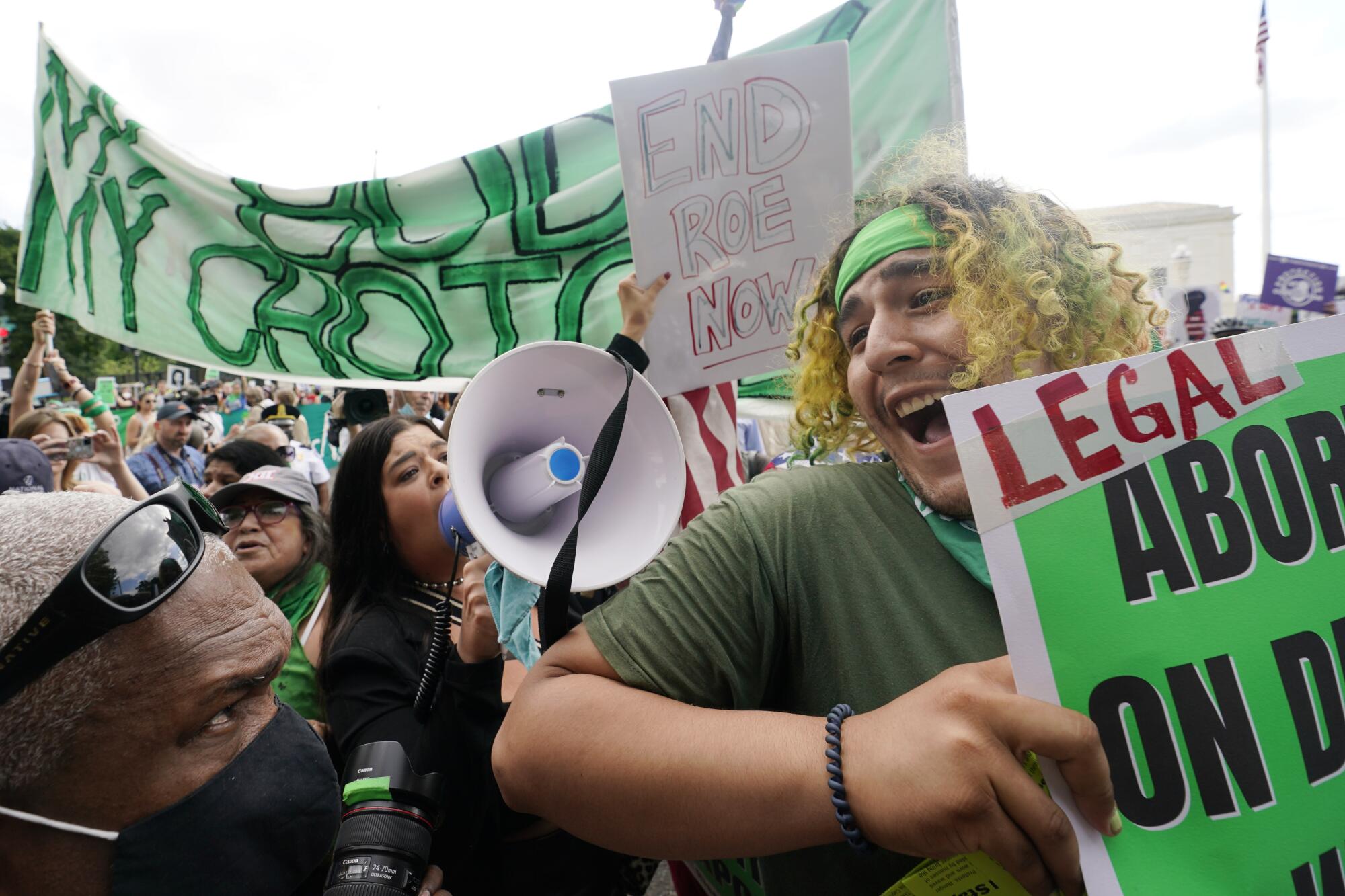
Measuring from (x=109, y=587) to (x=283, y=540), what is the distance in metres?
2.11

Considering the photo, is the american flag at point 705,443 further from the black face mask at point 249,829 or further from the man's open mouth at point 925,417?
the black face mask at point 249,829

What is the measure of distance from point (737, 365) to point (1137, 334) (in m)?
0.97

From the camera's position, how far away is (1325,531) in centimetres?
87

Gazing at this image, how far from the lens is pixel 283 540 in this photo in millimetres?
2873

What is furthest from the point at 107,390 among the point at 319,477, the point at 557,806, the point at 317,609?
A: the point at 557,806

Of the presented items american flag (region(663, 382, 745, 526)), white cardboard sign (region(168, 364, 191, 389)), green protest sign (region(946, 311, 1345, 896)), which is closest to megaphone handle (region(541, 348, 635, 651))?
green protest sign (region(946, 311, 1345, 896))

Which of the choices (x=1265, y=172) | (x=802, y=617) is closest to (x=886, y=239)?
(x=802, y=617)

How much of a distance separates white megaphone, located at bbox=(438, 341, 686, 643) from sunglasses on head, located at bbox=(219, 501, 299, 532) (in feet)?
5.46

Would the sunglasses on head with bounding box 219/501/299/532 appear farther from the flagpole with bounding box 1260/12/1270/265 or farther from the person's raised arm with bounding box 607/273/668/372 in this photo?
the flagpole with bounding box 1260/12/1270/265

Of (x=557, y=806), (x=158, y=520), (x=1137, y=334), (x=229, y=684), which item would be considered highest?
(x=1137, y=334)

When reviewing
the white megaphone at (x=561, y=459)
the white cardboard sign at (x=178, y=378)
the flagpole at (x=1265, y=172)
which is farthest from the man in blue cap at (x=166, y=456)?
the flagpole at (x=1265, y=172)

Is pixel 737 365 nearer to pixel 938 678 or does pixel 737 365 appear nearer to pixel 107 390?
pixel 938 678

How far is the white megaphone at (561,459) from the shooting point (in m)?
1.47

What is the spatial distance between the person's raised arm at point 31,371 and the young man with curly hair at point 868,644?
4.52 meters
